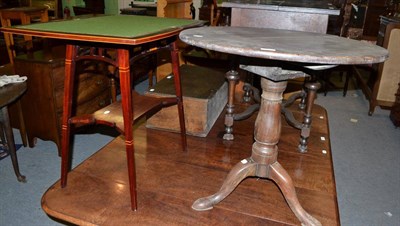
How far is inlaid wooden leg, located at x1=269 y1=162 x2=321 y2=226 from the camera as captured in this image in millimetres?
1373

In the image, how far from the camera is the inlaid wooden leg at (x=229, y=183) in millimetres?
1458

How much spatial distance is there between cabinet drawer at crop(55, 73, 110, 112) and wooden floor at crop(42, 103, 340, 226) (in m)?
0.57

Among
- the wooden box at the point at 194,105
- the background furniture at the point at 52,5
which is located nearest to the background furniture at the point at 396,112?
the wooden box at the point at 194,105

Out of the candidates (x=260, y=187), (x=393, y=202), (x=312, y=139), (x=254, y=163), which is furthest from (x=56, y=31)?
(x=393, y=202)

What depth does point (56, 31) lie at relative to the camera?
118 centimetres

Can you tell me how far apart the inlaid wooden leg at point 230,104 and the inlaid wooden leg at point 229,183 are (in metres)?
0.63

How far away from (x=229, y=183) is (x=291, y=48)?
0.66 m

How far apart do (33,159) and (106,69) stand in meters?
0.92

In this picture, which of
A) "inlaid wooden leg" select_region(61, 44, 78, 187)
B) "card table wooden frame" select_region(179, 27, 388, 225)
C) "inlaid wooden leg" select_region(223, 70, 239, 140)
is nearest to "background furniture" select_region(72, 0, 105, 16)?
"inlaid wooden leg" select_region(223, 70, 239, 140)

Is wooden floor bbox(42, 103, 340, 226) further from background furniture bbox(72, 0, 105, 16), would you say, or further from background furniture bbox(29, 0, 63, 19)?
background furniture bbox(72, 0, 105, 16)

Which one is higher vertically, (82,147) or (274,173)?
(274,173)

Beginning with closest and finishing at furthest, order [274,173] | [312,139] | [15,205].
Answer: [274,173] → [15,205] → [312,139]

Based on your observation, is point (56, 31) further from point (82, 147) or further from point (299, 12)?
point (299, 12)

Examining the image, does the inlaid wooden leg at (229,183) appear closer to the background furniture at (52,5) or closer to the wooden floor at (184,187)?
the wooden floor at (184,187)
